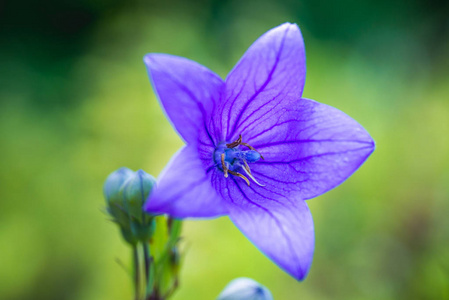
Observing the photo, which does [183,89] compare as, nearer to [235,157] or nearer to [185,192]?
[185,192]

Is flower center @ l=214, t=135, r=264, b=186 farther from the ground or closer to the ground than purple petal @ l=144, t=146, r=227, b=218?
closer to the ground

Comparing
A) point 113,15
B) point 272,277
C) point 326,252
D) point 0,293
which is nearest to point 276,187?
point 272,277

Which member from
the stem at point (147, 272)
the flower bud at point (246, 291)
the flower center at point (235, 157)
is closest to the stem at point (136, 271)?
the stem at point (147, 272)

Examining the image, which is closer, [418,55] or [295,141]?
[295,141]

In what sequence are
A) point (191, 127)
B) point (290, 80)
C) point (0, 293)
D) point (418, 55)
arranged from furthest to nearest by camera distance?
point (418, 55) → point (0, 293) → point (290, 80) → point (191, 127)

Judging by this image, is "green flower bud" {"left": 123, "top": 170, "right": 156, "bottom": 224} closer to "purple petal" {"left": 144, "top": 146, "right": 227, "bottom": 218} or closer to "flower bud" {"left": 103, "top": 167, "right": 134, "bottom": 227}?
"flower bud" {"left": 103, "top": 167, "right": 134, "bottom": 227}

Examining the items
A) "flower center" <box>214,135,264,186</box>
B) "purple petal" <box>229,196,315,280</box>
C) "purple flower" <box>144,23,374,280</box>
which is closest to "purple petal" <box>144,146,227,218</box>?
"purple flower" <box>144,23,374,280</box>

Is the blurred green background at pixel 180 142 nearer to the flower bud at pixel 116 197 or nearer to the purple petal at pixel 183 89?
the flower bud at pixel 116 197

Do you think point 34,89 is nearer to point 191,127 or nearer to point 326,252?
point 326,252

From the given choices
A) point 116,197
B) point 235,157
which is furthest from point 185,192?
point 235,157
